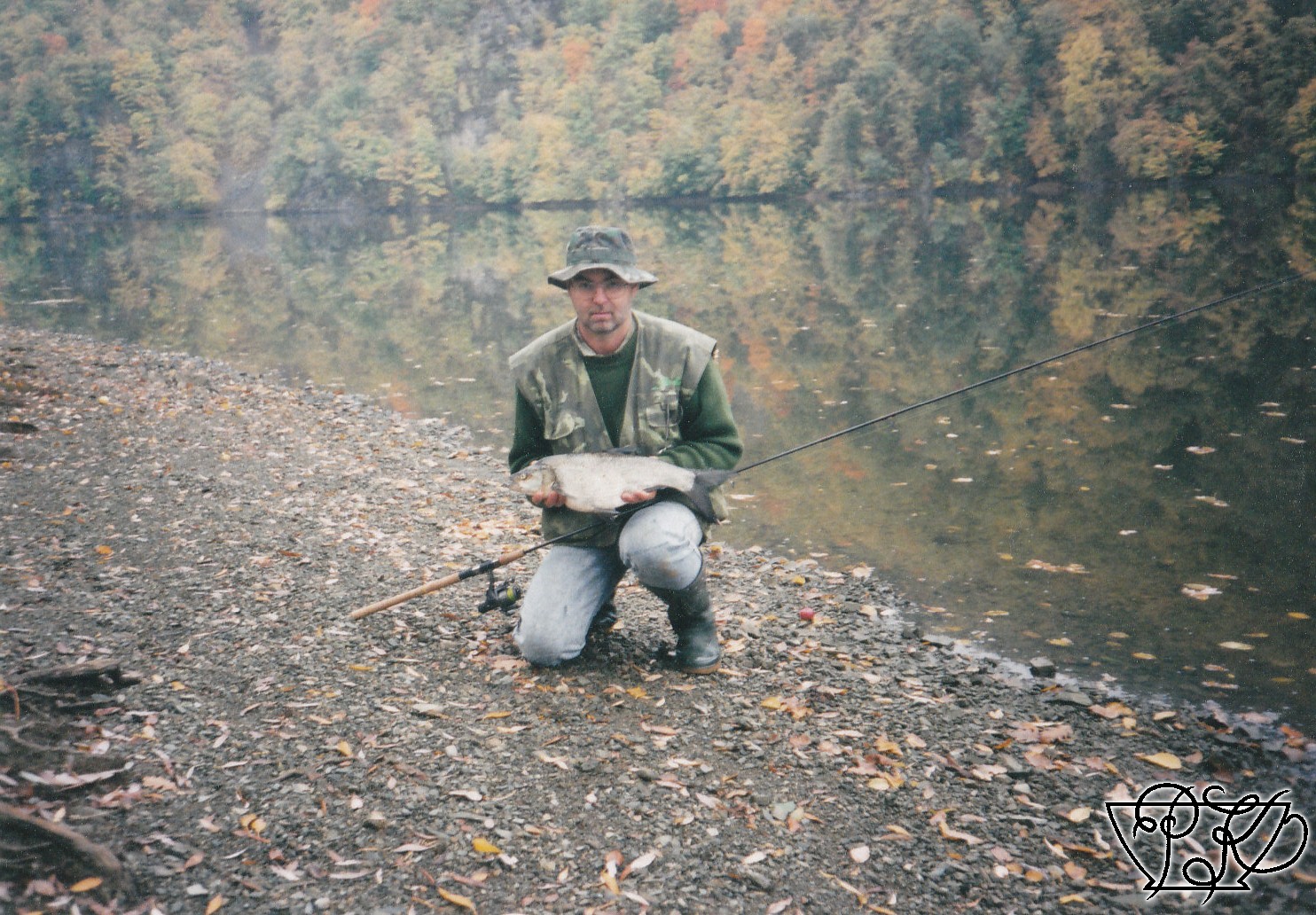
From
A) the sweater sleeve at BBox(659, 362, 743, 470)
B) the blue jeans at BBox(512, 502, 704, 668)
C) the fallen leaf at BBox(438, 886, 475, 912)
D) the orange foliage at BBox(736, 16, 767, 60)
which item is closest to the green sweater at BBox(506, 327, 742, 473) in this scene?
the sweater sleeve at BBox(659, 362, 743, 470)

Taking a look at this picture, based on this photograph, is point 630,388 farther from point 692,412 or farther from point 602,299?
point 602,299

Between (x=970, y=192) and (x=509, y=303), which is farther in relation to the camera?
(x=970, y=192)

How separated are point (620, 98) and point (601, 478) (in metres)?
87.7

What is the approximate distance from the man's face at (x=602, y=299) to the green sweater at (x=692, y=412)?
163 millimetres

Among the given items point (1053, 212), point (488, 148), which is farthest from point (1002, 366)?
point (488, 148)

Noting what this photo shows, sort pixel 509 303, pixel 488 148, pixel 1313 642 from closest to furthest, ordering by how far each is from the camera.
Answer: pixel 1313 642 < pixel 509 303 < pixel 488 148

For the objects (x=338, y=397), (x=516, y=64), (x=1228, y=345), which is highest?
(x=516, y=64)

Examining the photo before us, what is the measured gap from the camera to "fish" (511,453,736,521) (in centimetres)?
492

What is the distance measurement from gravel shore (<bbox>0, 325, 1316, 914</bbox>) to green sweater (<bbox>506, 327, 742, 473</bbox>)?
119cm

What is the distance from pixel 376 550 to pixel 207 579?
122 cm

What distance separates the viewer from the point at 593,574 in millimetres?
5383

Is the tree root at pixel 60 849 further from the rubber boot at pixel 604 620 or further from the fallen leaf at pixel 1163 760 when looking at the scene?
the fallen leaf at pixel 1163 760

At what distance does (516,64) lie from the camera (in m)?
100

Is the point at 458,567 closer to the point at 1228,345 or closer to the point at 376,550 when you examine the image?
the point at 376,550
